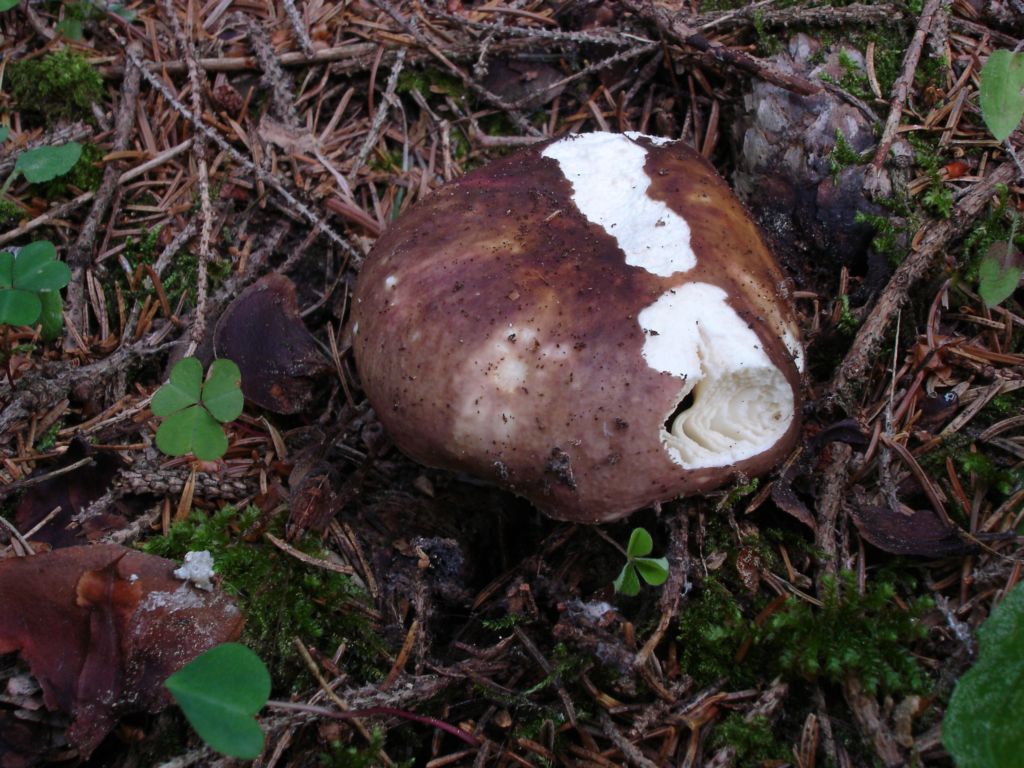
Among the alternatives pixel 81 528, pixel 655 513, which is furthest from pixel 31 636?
pixel 655 513

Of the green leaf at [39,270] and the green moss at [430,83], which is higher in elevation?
the green moss at [430,83]

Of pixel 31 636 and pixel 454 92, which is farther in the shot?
pixel 454 92

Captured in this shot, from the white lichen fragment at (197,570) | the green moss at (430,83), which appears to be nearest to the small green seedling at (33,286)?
the white lichen fragment at (197,570)

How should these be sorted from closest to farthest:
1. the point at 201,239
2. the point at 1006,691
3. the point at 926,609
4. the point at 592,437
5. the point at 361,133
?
1. the point at 1006,691
2. the point at 926,609
3. the point at 592,437
4. the point at 201,239
5. the point at 361,133

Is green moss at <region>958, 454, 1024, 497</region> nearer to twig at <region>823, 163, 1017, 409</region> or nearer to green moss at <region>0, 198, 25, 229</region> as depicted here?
twig at <region>823, 163, 1017, 409</region>

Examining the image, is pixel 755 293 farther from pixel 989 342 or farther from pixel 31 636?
pixel 31 636

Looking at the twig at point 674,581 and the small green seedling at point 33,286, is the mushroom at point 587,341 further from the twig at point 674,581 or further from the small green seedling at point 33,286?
the small green seedling at point 33,286
